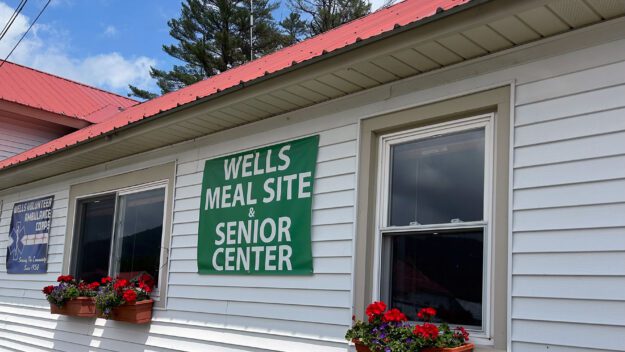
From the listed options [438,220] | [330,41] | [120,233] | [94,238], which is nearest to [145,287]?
[120,233]

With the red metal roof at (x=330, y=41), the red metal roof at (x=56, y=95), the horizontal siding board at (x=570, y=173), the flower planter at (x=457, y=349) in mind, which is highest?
the red metal roof at (x=56, y=95)

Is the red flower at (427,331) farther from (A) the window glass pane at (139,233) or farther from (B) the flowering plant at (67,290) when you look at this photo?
(B) the flowering plant at (67,290)

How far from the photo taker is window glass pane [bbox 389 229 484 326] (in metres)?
4.00

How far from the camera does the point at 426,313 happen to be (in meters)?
4.00

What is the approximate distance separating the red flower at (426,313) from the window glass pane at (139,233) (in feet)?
11.7

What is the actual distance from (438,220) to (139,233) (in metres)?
4.10

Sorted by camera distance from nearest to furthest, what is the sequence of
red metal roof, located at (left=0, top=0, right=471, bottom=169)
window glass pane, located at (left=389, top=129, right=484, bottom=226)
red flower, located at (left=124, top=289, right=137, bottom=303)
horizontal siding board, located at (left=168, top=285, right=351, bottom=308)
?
1. window glass pane, located at (left=389, top=129, right=484, bottom=226)
2. red metal roof, located at (left=0, top=0, right=471, bottom=169)
3. horizontal siding board, located at (left=168, top=285, right=351, bottom=308)
4. red flower, located at (left=124, top=289, right=137, bottom=303)

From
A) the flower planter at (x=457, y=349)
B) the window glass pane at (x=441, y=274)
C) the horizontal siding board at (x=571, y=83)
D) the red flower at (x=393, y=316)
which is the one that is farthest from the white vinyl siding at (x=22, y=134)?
the horizontal siding board at (x=571, y=83)

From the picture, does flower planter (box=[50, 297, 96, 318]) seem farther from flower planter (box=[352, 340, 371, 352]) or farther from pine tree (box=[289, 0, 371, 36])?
pine tree (box=[289, 0, 371, 36])

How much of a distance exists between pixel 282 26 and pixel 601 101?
76.7ft

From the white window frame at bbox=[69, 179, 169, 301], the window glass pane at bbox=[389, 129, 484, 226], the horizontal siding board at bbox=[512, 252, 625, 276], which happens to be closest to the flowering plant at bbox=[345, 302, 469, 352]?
the horizontal siding board at bbox=[512, 252, 625, 276]

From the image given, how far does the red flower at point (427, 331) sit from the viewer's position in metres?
3.72

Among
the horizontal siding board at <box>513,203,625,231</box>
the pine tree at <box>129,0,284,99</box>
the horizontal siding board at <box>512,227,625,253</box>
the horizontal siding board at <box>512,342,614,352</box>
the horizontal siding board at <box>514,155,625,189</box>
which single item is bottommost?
the horizontal siding board at <box>512,342,614,352</box>

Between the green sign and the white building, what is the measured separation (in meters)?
0.11
